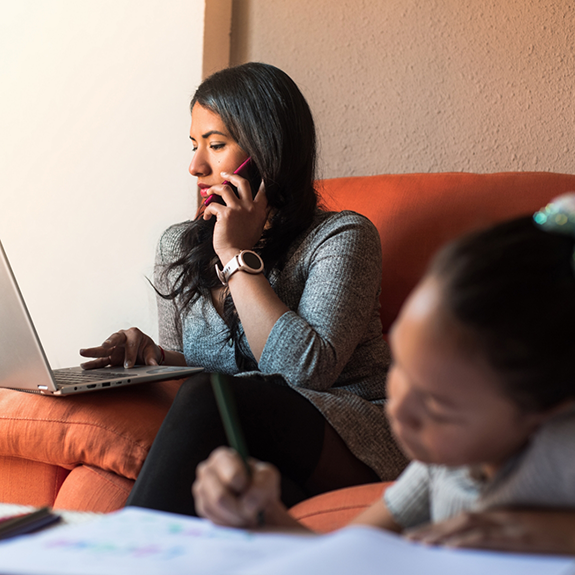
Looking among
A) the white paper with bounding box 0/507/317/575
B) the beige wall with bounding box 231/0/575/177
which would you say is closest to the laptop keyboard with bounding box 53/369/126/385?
the white paper with bounding box 0/507/317/575

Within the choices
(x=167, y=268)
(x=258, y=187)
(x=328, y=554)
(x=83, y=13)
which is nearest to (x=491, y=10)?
(x=258, y=187)

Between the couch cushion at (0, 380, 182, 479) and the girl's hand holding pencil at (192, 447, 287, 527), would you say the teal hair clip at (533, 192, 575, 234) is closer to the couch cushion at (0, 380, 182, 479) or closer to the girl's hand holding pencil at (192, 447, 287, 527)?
the girl's hand holding pencil at (192, 447, 287, 527)

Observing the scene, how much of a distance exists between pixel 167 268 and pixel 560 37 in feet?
3.63

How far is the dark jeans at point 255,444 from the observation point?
2.57 feet

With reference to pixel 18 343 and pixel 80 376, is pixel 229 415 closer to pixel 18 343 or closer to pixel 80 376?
pixel 18 343

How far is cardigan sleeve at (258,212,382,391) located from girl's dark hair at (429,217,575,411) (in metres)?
0.60

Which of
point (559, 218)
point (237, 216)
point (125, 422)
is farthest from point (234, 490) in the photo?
point (237, 216)

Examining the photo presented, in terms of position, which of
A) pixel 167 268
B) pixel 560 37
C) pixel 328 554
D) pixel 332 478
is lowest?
pixel 332 478

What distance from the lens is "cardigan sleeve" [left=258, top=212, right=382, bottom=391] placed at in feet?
3.32

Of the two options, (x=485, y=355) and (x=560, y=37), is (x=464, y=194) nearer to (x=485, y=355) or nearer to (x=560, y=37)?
(x=560, y=37)

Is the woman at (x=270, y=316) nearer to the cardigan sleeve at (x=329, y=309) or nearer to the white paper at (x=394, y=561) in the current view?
the cardigan sleeve at (x=329, y=309)

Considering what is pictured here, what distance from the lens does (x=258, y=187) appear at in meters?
1.35

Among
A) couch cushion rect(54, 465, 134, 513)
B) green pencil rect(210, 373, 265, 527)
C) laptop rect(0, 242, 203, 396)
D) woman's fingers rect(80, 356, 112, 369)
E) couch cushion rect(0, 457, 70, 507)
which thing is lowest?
couch cushion rect(0, 457, 70, 507)

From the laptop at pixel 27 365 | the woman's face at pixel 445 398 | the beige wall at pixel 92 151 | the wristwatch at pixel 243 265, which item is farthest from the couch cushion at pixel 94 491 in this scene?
the beige wall at pixel 92 151
